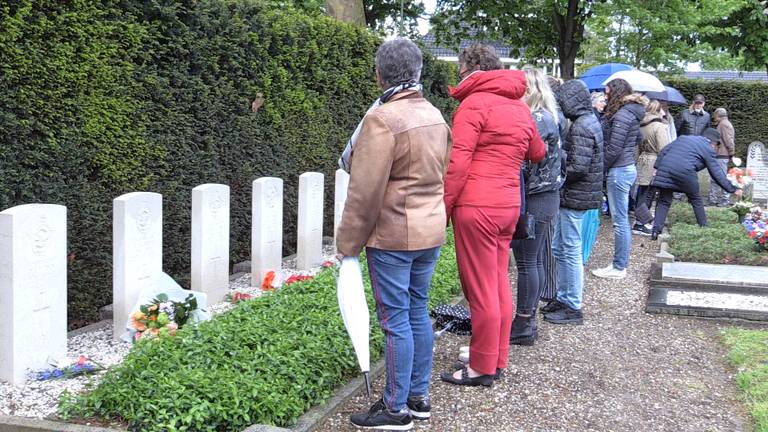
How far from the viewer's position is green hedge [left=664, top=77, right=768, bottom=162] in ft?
73.7

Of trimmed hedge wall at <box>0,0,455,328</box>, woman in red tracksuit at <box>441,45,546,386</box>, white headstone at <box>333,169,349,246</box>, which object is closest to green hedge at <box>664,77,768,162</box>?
trimmed hedge wall at <box>0,0,455,328</box>

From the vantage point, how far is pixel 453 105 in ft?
46.7

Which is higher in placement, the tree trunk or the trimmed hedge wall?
the tree trunk

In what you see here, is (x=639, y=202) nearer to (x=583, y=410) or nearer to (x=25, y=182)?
(x=583, y=410)

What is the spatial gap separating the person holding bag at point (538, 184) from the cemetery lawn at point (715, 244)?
4501mm

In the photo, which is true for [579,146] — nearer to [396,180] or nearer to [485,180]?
[485,180]

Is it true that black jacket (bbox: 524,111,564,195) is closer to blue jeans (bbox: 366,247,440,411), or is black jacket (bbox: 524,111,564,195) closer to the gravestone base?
blue jeans (bbox: 366,247,440,411)

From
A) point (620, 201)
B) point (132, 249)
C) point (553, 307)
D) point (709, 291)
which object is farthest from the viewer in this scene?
point (620, 201)

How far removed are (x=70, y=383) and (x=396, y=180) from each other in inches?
85.7

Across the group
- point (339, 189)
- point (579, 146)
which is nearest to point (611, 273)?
point (579, 146)

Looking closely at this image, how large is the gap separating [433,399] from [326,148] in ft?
18.1

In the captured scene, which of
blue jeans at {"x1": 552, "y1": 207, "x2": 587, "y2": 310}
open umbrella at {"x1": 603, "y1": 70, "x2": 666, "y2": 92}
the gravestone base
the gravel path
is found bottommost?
the gravel path

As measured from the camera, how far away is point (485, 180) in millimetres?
4434

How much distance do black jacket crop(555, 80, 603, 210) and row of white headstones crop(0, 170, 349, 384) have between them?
2.56 m
